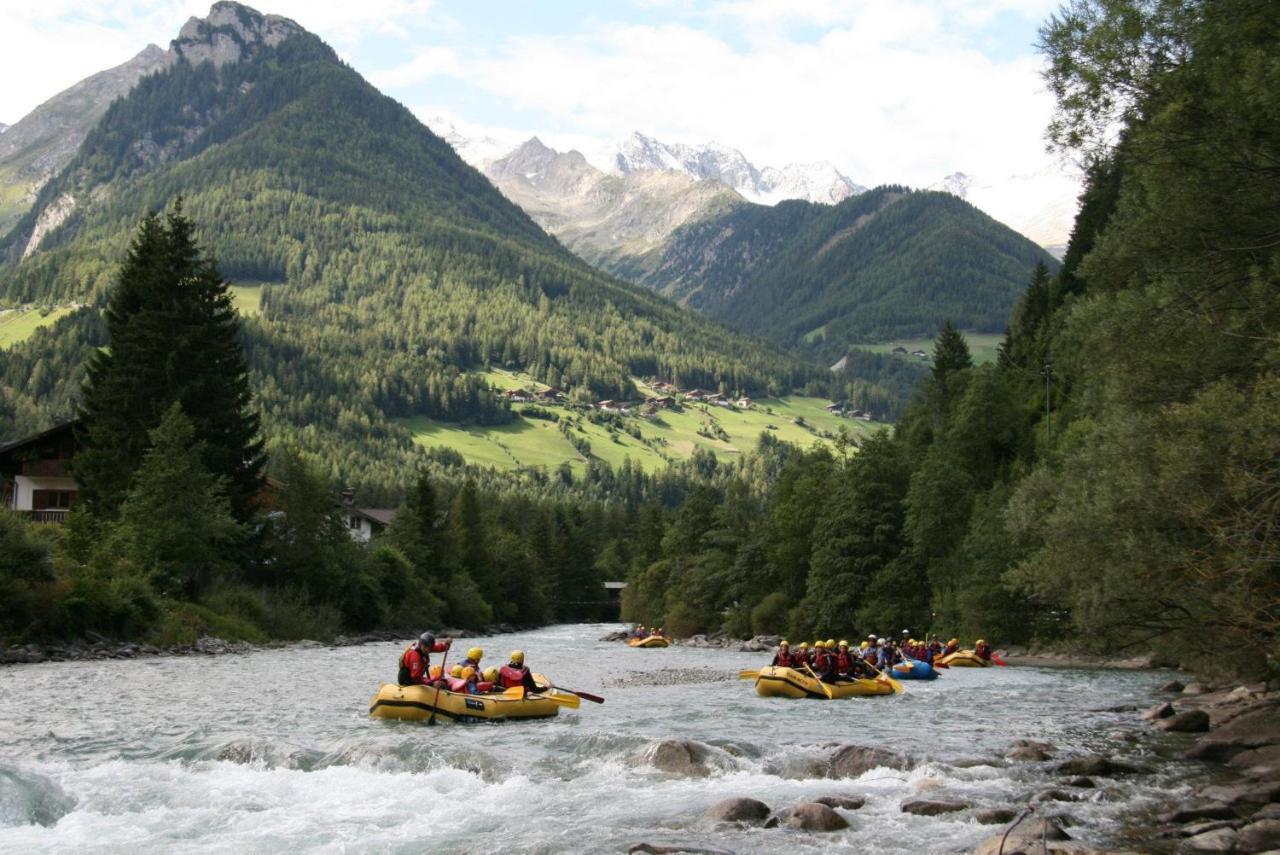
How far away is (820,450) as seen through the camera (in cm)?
10356

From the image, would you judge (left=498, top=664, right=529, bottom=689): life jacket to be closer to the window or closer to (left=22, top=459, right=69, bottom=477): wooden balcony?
(left=22, top=459, right=69, bottom=477): wooden balcony

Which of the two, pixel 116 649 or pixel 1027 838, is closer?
pixel 1027 838

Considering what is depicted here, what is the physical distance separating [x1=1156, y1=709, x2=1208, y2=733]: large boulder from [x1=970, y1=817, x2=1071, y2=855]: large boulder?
13.5 metres

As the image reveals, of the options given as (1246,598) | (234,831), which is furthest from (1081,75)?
(234,831)

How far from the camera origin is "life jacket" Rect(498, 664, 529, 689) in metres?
36.5

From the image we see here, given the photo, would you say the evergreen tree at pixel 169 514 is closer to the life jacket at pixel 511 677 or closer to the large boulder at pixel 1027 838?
the life jacket at pixel 511 677

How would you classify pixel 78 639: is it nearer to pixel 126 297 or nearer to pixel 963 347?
pixel 126 297

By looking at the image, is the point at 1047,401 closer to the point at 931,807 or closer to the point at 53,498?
the point at 931,807

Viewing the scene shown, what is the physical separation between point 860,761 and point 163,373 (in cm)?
5150

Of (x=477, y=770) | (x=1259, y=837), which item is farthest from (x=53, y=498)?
(x=1259, y=837)

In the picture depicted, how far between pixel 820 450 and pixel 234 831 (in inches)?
3409

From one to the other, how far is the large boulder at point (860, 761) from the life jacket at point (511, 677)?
12.6m

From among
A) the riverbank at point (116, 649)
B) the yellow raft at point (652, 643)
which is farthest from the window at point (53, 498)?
the yellow raft at point (652, 643)

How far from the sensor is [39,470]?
3019 inches
